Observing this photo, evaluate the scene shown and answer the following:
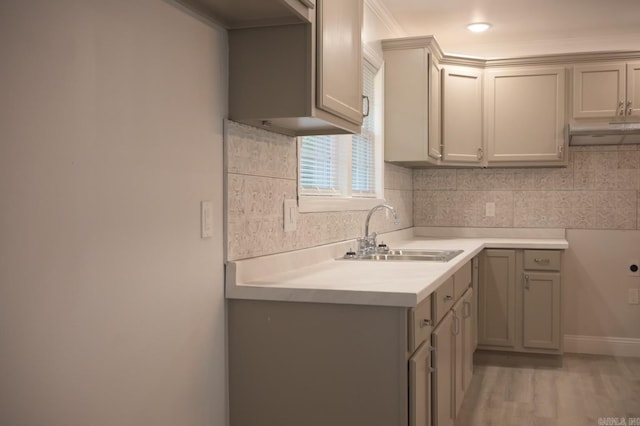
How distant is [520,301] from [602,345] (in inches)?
35.0

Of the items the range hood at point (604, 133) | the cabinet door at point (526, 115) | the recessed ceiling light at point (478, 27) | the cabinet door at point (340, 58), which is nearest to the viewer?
the cabinet door at point (340, 58)

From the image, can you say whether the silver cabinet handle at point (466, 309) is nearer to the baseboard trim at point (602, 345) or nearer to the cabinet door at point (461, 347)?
the cabinet door at point (461, 347)

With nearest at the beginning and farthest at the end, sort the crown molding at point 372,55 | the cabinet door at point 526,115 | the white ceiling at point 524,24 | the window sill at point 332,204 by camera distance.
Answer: the window sill at point 332,204 < the crown molding at point 372,55 < the white ceiling at point 524,24 < the cabinet door at point 526,115

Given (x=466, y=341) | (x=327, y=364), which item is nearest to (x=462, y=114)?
(x=466, y=341)

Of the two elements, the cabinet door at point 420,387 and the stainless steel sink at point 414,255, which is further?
the stainless steel sink at point 414,255

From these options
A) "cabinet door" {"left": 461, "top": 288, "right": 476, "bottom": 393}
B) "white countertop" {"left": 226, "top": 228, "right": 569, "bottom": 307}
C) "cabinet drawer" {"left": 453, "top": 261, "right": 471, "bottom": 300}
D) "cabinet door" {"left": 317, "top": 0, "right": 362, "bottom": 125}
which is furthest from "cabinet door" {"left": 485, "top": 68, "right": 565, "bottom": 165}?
"cabinet door" {"left": 317, "top": 0, "right": 362, "bottom": 125}

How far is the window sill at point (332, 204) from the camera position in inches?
114

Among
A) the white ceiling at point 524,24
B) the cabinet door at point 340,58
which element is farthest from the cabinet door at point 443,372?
the white ceiling at point 524,24

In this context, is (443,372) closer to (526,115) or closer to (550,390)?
(550,390)

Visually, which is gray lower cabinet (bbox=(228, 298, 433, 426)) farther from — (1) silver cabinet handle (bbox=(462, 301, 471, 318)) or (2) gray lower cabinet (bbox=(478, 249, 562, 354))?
(2) gray lower cabinet (bbox=(478, 249, 562, 354))

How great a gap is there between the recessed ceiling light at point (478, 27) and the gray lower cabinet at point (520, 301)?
5.26ft

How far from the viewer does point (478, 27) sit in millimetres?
4527

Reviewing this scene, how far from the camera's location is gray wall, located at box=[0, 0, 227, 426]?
1322 mm

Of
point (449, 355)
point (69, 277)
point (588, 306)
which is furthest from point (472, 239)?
point (69, 277)
